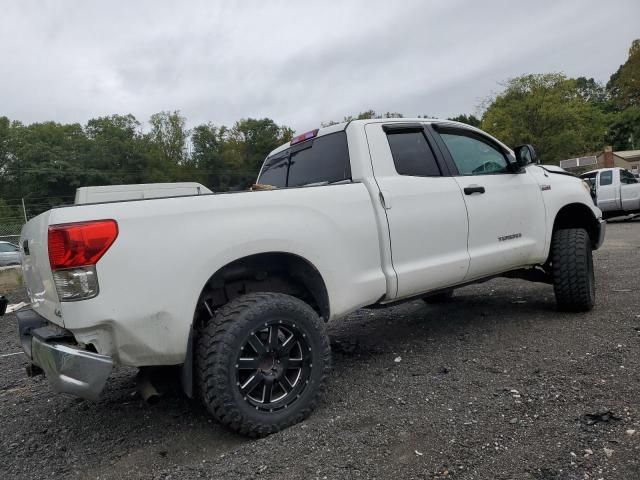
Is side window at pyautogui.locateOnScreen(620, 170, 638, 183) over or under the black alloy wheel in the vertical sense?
over

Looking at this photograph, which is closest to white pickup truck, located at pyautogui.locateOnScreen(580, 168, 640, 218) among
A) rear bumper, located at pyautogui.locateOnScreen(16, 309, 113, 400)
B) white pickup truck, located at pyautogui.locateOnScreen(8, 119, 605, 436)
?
white pickup truck, located at pyautogui.locateOnScreen(8, 119, 605, 436)

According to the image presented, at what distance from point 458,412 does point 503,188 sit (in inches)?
83.2

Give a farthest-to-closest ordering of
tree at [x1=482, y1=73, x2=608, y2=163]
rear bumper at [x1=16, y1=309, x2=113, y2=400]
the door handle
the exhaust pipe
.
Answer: tree at [x1=482, y1=73, x2=608, y2=163], the door handle, the exhaust pipe, rear bumper at [x1=16, y1=309, x2=113, y2=400]

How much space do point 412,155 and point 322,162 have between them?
681mm

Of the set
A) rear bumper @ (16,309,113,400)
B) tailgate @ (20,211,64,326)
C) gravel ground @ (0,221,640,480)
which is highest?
tailgate @ (20,211,64,326)

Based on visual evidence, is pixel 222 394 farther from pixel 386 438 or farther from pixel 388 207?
pixel 388 207

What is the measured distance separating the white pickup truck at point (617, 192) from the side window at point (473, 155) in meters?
12.0

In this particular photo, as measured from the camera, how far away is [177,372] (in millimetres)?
2783

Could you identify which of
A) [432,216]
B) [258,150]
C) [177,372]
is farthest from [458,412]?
[258,150]

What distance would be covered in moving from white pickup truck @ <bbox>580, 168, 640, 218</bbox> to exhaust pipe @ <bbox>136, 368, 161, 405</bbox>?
Answer: 15.0 m

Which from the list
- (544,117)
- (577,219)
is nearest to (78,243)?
(577,219)

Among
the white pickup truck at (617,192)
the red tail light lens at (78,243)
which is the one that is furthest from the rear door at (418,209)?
the white pickup truck at (617,192)

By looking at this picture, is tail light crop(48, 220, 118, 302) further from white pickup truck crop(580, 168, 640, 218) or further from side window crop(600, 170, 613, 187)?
side window crop(600, 170, 613, 187)

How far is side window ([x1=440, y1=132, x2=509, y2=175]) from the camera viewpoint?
13.0 ft
